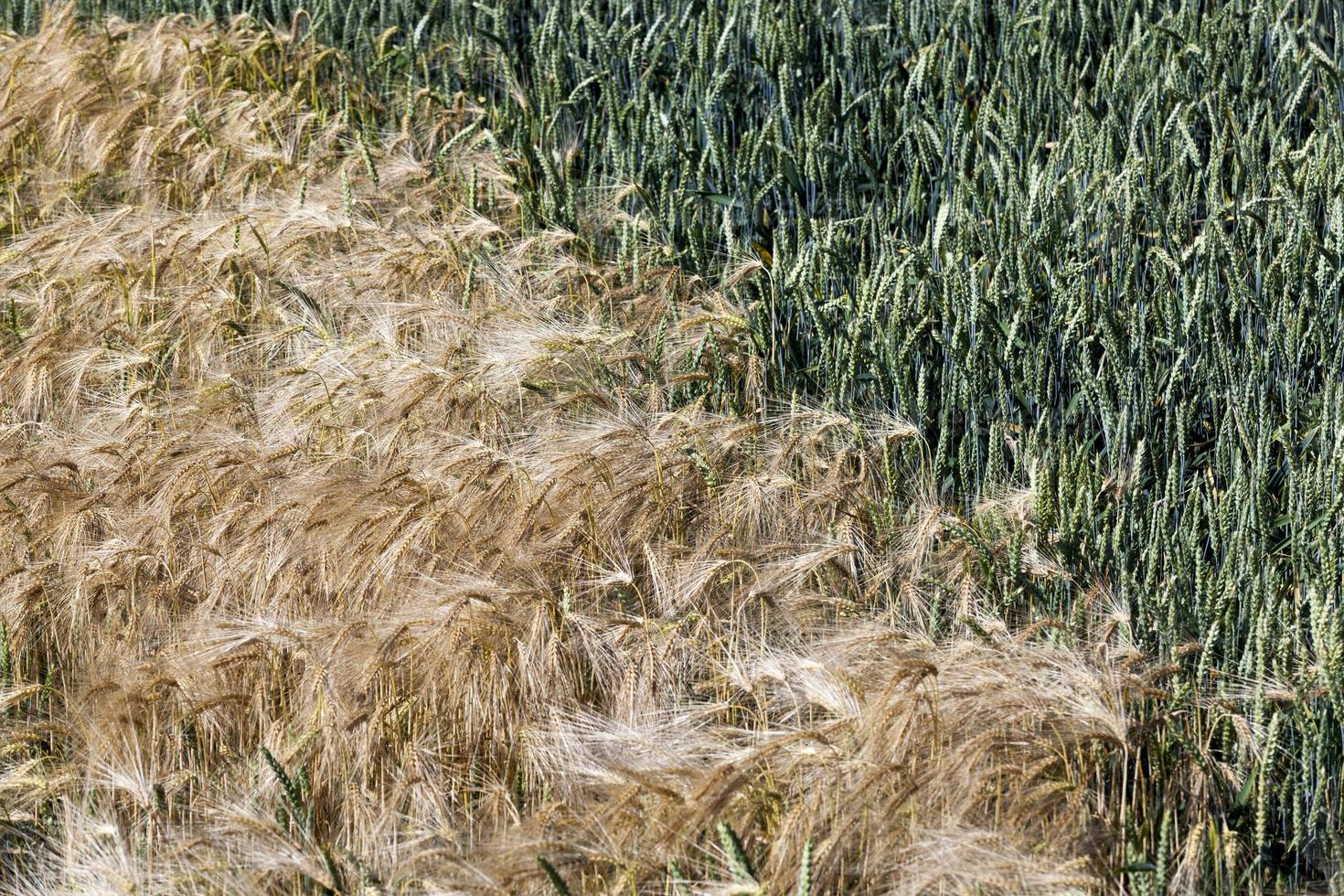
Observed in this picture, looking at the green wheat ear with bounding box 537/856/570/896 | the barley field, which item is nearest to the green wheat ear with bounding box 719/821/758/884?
the barley field

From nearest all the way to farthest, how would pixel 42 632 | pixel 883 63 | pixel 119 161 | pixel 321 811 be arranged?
pixel 321 811 < pixel 42 632 < pixel 883 63 < pixel 119 161

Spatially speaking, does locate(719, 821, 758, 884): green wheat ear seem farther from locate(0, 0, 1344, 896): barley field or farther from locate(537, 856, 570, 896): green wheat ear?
locate(537, 856, 570, 896): green wheat ear

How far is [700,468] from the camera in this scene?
103 inches

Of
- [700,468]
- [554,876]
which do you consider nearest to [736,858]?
[554,876]

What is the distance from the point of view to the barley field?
6.20ft

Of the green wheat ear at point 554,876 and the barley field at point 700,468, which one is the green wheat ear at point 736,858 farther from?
the green wheat ear at point 554,876

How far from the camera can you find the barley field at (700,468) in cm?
189

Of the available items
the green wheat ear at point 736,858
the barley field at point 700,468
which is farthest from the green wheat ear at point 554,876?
the green wheat ear at point 736,858

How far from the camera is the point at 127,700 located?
2143 millimetres

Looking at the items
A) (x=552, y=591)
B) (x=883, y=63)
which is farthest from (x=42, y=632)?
(x=883, y=63)

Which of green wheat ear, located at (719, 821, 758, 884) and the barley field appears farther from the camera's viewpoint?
the barley field

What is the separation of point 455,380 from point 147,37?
2.63m

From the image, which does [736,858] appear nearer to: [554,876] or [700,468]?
[554,876]

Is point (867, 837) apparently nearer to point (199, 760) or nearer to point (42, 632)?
point (199, 760)
